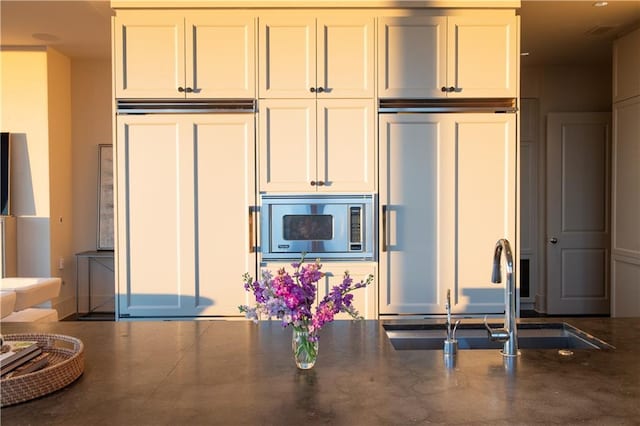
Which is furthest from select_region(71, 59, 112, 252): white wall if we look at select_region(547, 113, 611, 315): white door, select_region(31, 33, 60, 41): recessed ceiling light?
select_region(547, 113, 611, 315): white door

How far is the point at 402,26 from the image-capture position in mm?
3320

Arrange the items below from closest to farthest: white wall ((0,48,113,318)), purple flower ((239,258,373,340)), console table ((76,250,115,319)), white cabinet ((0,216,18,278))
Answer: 1. purple flower ((239,258,373,340))
2. white cabinet ((0,216,18,278))
3. white wall ((0,48,113,318))
4. console table ((76,250,115,319))

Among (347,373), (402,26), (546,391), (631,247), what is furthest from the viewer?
(631,247)

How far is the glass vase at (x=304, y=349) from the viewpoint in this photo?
1.36m

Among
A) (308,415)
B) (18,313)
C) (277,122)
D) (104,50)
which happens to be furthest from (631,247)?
(104,50)

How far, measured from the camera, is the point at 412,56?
3338 millimetres

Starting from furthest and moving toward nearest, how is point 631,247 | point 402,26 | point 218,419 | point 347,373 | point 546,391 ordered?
1. point 631,247
2. point 402,26
3. point 347,373
4. point 546,391
5. point 218,419

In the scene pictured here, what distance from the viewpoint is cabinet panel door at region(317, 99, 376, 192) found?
3328mm

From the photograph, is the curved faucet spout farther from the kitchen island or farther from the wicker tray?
the wicker tray

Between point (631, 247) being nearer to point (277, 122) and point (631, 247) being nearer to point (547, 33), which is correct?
point (547, 33)

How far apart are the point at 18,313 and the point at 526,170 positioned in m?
4.75

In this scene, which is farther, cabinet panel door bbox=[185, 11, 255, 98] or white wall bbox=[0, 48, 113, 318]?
white wall bbox=[0, 48, 113, 318]

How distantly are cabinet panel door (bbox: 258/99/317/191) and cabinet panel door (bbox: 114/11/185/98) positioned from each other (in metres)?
0.60

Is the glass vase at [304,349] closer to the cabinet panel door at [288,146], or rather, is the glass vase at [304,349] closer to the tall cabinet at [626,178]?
the cabinet panel door at [288,146]
